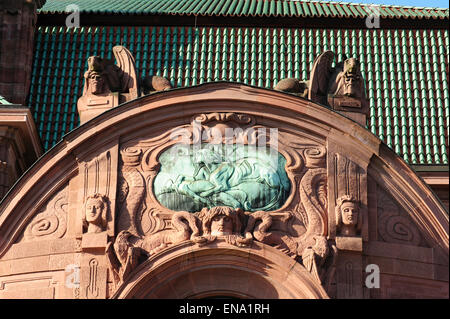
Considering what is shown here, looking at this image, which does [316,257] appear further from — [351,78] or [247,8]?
[247,8]

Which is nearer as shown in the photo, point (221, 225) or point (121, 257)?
point (121, 257)

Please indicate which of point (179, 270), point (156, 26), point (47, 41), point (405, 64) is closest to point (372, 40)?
point (405, 64)

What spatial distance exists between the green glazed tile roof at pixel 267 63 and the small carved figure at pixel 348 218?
4.35 m

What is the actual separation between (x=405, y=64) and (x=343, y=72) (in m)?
5.15

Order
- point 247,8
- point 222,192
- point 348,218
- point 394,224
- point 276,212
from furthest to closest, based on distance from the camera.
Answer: point 247,8, point 394,224, point 222,192, point 276,212, point 348,218

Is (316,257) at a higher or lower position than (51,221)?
lower

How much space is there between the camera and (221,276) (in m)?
26.7

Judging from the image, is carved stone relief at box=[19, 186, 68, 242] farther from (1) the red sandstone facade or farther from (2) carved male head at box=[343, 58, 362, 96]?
(2) carved male head at box=[343, 58, 362, 96]

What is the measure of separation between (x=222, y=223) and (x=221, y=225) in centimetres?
4

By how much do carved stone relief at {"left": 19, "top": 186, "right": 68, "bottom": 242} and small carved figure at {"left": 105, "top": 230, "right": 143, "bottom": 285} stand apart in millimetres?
1184

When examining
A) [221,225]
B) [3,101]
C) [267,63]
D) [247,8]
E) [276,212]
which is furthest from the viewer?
[247,8]

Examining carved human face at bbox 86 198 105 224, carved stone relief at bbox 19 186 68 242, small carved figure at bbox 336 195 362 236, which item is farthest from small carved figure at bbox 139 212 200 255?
small carved figure at bbox 336 195 362 236

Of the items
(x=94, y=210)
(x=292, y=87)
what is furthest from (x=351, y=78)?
(x=94, y=210)

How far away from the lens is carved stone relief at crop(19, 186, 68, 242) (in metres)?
27.1
